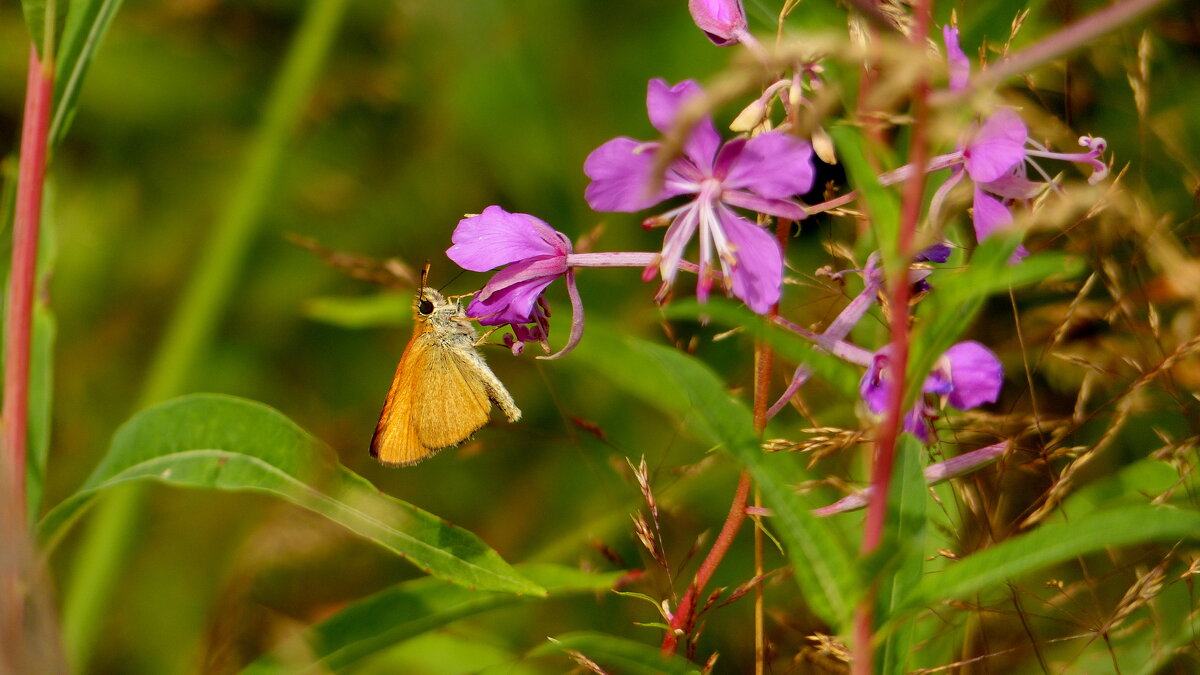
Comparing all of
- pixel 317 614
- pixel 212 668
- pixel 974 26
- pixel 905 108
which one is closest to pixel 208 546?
pixel 317 614

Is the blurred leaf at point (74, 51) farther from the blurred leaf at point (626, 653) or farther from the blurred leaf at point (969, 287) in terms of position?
the blurred leaf at point (969, 287)

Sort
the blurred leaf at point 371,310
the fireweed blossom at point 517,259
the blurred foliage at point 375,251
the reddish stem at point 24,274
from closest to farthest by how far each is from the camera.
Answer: the fireweed blossom at point 517,259 < the reddish stem at point 24,274 < the blurred leaf at point 371,310 < the blurred foliage at point 375,251

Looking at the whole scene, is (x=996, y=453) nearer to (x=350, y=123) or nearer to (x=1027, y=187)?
(x=1027, y=187)

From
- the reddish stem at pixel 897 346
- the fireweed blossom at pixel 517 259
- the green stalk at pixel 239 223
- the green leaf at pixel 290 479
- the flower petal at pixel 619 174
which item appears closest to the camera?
the reddish stem at pixel 897 346

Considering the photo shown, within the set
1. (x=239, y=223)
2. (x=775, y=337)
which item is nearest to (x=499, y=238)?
(x=775, y=337)

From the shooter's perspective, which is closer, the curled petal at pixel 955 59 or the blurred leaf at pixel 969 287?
the blurred leaf at pixel 969 287

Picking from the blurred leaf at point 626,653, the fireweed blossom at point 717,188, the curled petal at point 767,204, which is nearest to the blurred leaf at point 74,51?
the fireweed blossom at point 717,188
